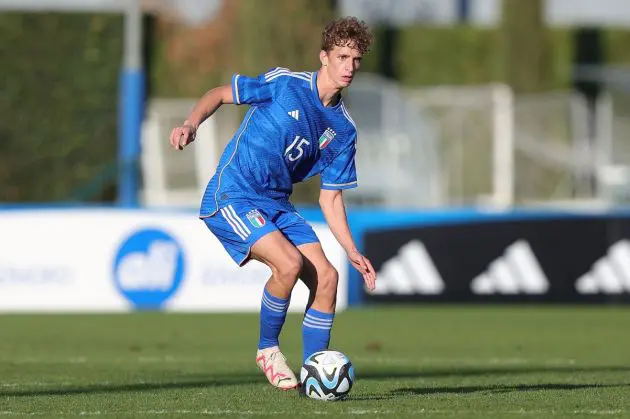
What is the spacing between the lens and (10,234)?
18.1 metres

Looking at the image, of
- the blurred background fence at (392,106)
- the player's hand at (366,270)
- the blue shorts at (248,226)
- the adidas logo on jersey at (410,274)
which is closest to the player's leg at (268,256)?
the blue shorts at (248,226)

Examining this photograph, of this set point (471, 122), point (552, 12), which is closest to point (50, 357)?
point (471, 122)

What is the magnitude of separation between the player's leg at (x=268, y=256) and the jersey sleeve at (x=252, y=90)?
61 cm

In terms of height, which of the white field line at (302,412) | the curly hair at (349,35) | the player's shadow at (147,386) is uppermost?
the curly hair at (349,35)

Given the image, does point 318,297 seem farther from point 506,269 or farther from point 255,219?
point 506,269

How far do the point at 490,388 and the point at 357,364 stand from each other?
2631mm

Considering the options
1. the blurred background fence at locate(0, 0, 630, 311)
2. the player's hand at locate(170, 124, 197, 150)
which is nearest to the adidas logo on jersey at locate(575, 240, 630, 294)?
the blurred background fence at locate(0, 0, 630, 311)

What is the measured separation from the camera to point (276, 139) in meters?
8.97

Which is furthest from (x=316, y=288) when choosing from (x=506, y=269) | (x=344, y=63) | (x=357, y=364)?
(x=506, y=269)

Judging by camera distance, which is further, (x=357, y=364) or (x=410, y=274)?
(x=410, y=274)

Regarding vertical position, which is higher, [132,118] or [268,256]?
[132,118]

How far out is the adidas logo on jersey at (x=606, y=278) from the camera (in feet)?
61.8

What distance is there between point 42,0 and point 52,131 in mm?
7185

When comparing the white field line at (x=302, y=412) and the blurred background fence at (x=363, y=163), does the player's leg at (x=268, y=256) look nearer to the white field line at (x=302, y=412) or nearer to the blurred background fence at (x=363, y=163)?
the white field line at (x=302, y=412)
